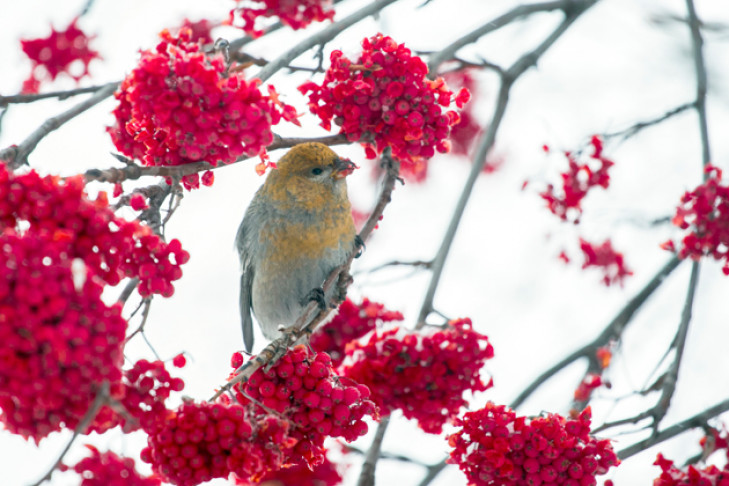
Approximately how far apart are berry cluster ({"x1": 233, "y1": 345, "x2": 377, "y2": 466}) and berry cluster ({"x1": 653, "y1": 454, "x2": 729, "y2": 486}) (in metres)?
1.13

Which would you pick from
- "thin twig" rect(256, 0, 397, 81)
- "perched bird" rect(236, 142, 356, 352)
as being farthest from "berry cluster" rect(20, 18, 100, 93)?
"thin twig" rect(256, 0, 397, 81)

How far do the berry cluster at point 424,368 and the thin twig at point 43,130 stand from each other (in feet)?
5.28

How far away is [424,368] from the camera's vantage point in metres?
3.22

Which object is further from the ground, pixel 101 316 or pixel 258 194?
pixel 258 194

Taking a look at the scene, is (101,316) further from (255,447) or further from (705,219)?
(705,219)

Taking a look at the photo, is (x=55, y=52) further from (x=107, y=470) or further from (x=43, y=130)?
(x=107, y=470)

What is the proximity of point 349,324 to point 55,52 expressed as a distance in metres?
2.54

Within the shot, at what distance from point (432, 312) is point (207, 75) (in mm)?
1919

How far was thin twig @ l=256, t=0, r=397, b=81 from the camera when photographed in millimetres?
2752

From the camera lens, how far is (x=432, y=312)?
11.8 feet

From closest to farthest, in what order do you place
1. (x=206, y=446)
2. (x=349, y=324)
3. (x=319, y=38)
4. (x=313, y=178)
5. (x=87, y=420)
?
(x=87, y=420) → (x=206, y=446) → (x=319, y=38) → (x=349, y=324) → (x=313, y=178)

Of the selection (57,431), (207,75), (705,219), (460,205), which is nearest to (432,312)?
(460,205)

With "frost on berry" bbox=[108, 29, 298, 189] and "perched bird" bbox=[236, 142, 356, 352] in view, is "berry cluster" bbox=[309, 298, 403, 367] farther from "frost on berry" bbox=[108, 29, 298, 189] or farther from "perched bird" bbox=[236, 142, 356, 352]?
"frost on berry" bbox=[108, 29, 298, 189]

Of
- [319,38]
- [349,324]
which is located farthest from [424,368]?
[319,38]
